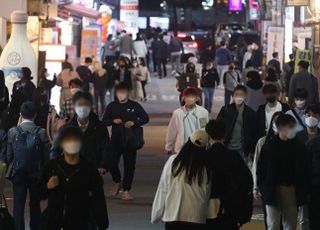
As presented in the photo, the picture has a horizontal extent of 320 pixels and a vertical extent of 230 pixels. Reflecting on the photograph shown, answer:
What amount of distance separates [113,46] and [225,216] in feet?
111

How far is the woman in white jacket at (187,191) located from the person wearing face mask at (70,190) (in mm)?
620

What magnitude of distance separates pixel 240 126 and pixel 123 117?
5.69 ft

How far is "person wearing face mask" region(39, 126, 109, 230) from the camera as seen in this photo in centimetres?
901

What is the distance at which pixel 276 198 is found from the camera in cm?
1069

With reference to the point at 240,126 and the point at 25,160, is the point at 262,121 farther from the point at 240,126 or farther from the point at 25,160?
the point at 25,160

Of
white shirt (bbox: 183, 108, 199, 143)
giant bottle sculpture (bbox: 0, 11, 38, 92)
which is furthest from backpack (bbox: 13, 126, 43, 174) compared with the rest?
giant bottle sculpture (bbox: 0, 11, 38, 92)

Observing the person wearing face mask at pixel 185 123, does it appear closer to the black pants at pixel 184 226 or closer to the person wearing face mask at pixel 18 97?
the person wearing face mask at pixel 18 97

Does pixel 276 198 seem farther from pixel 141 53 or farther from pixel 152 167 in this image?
pixel 141 53

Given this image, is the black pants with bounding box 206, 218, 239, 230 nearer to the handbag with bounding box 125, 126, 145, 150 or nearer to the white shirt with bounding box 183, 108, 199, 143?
the white shirt with bounding box 183, 108, 199, 143

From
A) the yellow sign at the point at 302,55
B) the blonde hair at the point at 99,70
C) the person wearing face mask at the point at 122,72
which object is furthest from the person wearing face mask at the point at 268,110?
Result: the blonde hair at the point at 99,70

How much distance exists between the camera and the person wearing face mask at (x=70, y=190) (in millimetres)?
9008

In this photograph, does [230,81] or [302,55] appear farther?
[230,81]

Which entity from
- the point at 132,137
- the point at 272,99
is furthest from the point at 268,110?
the point at 132,137

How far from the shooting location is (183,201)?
8891 millimetres
